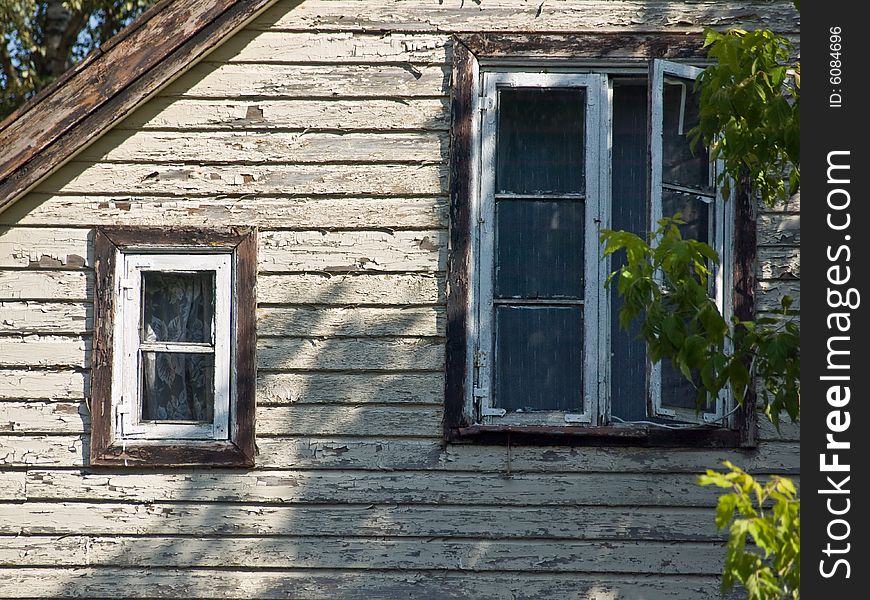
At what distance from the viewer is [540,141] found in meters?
4.89

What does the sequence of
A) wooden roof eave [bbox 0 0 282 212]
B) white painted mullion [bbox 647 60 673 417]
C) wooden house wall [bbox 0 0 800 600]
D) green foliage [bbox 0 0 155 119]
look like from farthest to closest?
green foliage [bbox 0 0 155 119] → wooden house wall [bbox 0 0 800 600] → wooden roof eave [bbox 0 0 282 212] → white painted mullion [bbox 647 60 673 417]

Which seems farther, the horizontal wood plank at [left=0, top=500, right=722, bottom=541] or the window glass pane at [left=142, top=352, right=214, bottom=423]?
the window glass pane at [left=142, top=352, right=214, bottom=423]

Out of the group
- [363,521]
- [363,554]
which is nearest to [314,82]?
[363,521]

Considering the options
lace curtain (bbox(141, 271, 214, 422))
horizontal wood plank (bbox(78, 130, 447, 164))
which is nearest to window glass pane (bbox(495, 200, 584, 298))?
horizontal wood plank (bbox(78, 130, 447, 164))

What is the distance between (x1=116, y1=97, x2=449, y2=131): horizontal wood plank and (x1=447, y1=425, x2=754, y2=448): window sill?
1433mm

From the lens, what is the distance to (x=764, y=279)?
15.3 feet

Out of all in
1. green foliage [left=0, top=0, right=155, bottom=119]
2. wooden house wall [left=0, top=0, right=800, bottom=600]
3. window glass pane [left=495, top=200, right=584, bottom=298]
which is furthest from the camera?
green foliage [left=0, top=0, right=155, bottom=119]

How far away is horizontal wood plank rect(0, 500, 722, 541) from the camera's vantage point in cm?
460

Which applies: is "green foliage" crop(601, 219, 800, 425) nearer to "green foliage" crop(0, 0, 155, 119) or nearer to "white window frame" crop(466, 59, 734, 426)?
"white window frame" crop(466, 59, 734, 426)

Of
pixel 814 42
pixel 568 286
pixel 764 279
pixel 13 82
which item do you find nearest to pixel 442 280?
pixel 568 286

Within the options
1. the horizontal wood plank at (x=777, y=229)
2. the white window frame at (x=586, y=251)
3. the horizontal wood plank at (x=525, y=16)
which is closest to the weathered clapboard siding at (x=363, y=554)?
the white window frame at (x=586, y=251)

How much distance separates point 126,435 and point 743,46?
123 inches

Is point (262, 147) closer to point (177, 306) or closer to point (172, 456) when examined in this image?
point (177, 306)

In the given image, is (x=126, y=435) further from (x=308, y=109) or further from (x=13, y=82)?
(x=13, y=82)
